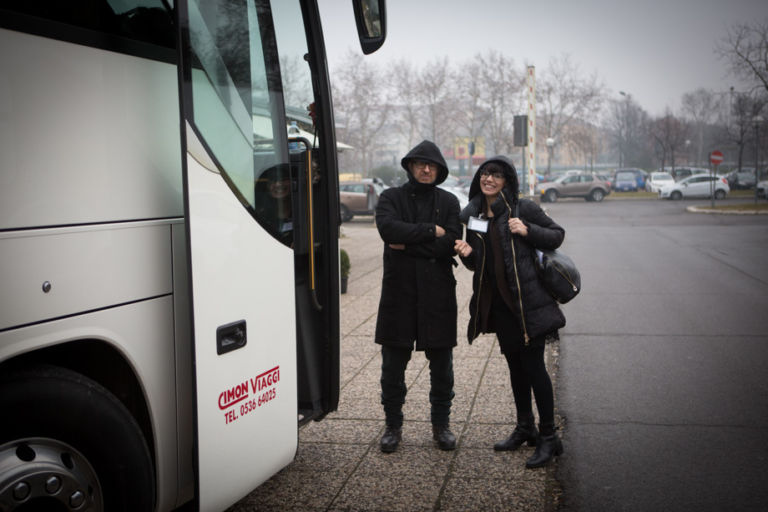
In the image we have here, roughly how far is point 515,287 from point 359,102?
167 feet

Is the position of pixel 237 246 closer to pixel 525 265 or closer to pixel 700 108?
pixel 525 265

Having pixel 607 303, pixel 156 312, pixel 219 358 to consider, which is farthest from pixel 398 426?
pixel 607 303

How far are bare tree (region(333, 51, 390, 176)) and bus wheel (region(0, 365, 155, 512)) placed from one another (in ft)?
144

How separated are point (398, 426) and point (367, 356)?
242 cm

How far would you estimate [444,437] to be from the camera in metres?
4.33

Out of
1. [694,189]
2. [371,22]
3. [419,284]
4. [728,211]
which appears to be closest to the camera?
[371,22]

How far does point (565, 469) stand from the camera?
13.4 ft

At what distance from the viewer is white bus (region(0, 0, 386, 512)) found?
208 cm

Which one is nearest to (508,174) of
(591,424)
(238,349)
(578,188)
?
(591,424)

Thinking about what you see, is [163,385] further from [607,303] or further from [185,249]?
[607,303]

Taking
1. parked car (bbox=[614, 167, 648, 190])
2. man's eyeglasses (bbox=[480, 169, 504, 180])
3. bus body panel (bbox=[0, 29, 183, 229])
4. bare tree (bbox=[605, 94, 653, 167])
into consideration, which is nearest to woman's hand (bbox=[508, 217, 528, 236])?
man's eyeglasses (bbox=[480, 169, 504, 180])

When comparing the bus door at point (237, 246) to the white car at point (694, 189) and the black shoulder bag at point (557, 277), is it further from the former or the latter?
the white car at point (694, 189)

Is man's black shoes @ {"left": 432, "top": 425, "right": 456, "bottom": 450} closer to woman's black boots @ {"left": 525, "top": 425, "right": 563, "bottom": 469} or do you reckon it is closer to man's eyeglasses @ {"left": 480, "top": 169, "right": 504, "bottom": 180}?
woman's black boots @ {"left": 525, "top": 425, "right": 563, "bottom": 469}

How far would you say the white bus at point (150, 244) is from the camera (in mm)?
2076
